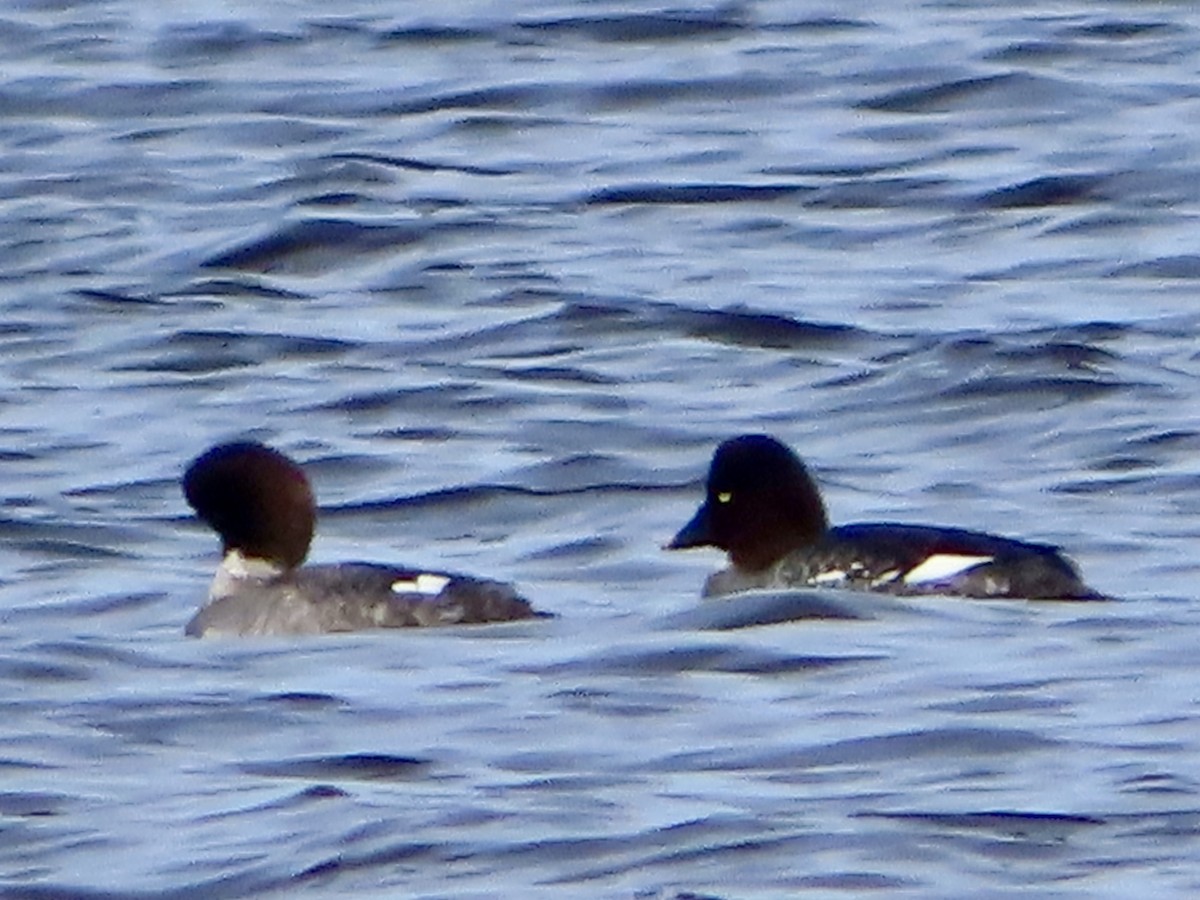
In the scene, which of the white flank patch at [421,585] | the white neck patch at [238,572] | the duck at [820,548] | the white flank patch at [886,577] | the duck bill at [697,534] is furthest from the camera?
the duck bill at [697,534]

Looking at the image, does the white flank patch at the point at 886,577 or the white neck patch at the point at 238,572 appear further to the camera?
the white neck patch at the point at 238,572

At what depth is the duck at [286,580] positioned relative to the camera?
12.2m

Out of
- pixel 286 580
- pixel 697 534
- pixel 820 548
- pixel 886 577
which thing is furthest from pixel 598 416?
pixel 886 577

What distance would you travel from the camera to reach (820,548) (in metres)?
12.9

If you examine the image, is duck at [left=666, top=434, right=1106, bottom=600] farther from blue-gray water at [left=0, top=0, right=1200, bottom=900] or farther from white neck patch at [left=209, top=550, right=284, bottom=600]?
white neck patch at [left=209, top=550, right=284, bottom=600]

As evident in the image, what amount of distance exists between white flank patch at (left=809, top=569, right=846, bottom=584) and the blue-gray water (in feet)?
0.73

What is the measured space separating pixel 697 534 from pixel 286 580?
1311 millimetres

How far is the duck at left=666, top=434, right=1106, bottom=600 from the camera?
40.5 ft

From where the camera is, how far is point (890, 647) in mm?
Result: 12008

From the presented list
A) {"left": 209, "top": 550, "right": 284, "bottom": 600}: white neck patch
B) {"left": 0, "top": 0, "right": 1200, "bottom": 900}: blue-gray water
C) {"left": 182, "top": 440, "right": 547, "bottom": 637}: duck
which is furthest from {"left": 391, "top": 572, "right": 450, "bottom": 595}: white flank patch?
{"left": 209, "top": 550, "right": 284, "bottom": 600}: white neck patch

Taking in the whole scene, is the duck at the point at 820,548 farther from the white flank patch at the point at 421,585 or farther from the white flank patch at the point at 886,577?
the white flank patch at the point at 421,585

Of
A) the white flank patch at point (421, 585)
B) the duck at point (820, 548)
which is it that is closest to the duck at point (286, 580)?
the white flank patch at point (421, 585)

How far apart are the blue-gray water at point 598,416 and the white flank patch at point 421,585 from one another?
13 centimetres

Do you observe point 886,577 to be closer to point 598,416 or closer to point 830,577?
point 830,577
